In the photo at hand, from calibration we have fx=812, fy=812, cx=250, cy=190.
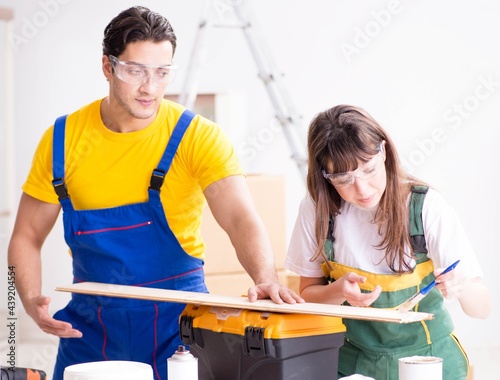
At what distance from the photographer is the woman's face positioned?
1.96m

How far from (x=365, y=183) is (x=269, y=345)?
21.9 inches

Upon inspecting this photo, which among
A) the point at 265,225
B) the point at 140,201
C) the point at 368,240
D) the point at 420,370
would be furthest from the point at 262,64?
the point at 420,370

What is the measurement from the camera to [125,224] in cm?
226

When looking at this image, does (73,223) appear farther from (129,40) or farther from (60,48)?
(60,48)

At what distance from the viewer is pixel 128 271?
226 centimetres

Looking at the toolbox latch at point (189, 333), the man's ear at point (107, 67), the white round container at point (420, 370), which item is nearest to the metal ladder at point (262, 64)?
the man's ear at point (107, 67)

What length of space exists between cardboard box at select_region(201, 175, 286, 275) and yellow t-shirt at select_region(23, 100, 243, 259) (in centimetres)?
90

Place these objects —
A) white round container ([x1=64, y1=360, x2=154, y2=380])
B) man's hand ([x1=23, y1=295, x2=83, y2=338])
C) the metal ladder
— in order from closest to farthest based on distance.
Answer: white round container ([x1=64, y1=360, x2=154, y2=380])
man's hand ([x1=23, y1=295, x2=83, y2=338])
the metal ladder

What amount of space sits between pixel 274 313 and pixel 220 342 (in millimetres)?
143

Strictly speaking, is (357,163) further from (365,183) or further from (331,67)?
(331,67)

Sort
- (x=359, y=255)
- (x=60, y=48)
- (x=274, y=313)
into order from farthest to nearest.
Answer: (x=60, y=48)
(x=359, y=255)
(x=274, y=313)

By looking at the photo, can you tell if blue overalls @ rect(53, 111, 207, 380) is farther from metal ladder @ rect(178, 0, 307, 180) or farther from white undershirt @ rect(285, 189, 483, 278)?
metal ladder @ rect(178, 0, 307, 180)

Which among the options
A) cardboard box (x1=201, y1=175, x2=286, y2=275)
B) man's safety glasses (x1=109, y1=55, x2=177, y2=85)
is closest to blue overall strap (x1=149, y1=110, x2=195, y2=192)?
man's safety glasses (x1=109, y1=55, x2=177, y2=85)

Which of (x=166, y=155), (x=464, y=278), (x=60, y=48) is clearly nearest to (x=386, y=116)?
(x=60, y=48)
